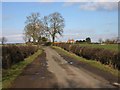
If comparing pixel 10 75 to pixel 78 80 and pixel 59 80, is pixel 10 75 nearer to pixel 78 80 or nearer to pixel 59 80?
pixel 59 80

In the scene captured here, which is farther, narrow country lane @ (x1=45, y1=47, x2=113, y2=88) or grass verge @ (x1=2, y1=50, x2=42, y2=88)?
grass verge @ (x1=2, y1=50, x2=42, y2=88)

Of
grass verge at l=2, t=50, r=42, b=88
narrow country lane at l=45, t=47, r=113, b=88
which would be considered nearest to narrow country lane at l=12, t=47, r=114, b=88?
narrow country lane at l=45, t=47, r=113, b=88

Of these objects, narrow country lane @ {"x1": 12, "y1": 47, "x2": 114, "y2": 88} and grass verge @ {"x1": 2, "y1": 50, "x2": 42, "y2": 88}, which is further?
grass verge @ {"x1": 2, "y1": 50, "x2": 42, "y2": 88}

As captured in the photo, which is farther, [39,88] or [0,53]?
[0,53]

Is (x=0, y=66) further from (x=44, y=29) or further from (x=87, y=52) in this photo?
(x=44, y=29)

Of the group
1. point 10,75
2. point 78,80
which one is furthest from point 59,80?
point 10,75

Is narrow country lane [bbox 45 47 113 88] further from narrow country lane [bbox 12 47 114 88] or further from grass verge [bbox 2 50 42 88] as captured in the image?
grass verge [bbox 2 50 42 88]

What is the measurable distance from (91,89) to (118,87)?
1565mm

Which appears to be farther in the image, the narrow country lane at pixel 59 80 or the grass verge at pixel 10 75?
the grass verge at pixel 10 75

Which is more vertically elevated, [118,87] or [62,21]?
[62,21]

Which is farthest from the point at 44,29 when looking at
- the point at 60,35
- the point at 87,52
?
the point at 87,52

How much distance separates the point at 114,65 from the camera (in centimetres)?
2519

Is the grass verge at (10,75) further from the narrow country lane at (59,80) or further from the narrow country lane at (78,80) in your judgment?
the narrow country lane at (78,80)

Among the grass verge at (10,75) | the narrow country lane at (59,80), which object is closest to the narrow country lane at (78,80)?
the narrow country lane at (59,80)
